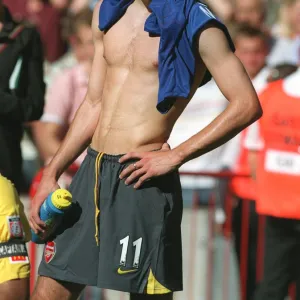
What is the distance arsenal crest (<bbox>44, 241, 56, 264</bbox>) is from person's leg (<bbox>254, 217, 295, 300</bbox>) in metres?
2.47

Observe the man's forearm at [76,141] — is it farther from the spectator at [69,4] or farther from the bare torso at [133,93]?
the spectator at [69,4]

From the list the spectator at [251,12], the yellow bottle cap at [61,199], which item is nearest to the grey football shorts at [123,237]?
the yellow bottle cap at [61,199]

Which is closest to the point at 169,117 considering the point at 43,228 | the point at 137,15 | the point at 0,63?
the point at 137,15

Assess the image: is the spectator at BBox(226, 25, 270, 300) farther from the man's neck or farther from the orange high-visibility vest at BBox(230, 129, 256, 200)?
the man's neck

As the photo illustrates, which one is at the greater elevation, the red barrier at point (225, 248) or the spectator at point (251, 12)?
the spectator at point (251, 12)

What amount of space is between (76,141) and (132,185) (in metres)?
0.51

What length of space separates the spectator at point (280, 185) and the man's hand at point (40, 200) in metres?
2.34

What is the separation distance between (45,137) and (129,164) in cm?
301

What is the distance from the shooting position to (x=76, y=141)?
15.0ft

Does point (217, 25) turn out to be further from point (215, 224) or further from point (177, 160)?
point (215, 224)

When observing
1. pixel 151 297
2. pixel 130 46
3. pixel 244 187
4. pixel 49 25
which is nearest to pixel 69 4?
pixel 49 25

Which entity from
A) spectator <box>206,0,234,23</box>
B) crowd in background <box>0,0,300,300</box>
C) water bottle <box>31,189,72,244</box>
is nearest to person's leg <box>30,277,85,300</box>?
water bottle <box>31,189,72,244</box>

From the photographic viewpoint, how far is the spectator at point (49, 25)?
1030 centimetres

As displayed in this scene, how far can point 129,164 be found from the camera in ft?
13.7
